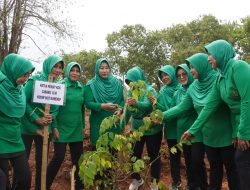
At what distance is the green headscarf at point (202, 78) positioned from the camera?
3680 millimetres

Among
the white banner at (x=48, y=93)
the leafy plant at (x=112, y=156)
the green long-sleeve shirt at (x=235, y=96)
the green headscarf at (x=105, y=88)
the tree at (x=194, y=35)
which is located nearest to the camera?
the leafy plant at (x=112, y=156)

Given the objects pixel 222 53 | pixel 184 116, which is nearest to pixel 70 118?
pixel 184 116

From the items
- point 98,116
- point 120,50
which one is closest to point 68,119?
point 98,116

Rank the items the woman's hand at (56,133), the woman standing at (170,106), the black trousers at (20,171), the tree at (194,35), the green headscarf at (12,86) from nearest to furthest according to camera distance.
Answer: the green headscarf at (12,86), the black trousers at (20,171), the woman's hand at (56,133), the woman standing at (170,106), the tree at (194,35)

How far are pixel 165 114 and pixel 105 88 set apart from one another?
809 millimetres

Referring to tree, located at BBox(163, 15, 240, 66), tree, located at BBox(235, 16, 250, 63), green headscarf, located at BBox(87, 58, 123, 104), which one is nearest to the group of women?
green headscarf, located at BBox(87, 58, 123, 104)

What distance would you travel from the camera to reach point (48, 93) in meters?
3.38

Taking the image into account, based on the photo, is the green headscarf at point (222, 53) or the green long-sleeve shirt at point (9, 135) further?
the green headscarf at point (222, 53)

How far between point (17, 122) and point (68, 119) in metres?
0.97

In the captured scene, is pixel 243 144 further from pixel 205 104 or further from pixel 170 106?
pixel 170 106

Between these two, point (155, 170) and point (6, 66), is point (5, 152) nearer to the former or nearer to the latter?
point (6, 66)

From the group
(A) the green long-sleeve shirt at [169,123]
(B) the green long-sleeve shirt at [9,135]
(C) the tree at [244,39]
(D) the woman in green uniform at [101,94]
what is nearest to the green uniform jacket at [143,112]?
(A) the green long-sleeve shirt at [169,123]

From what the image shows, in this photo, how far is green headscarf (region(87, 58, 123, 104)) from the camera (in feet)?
13.5

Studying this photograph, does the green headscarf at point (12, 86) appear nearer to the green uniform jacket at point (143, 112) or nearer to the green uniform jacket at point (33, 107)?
the green uniform jacket at point (33, 107)
